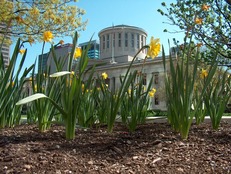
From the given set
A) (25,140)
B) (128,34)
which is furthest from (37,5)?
(128,34)

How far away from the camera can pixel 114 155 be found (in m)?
1.29

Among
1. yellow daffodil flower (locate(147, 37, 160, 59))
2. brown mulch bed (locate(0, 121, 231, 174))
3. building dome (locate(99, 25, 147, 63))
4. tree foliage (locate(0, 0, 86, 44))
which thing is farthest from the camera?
building dome (locate(99, 25, 147, 63))

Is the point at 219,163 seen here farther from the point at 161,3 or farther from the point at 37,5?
the point at 37,5

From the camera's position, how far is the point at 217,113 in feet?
6.84

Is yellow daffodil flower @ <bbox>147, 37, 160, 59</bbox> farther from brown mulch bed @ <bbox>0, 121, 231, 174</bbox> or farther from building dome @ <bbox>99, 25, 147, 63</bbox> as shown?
building dome @ <bbox>99, 25, 147, 63</bbox>

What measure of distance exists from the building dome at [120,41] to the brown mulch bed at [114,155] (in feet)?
131

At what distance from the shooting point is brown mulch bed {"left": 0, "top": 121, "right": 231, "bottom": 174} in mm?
1131

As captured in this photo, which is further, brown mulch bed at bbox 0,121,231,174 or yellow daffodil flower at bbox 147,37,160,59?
yellow daffodil flower at bbox 147,37,160,59

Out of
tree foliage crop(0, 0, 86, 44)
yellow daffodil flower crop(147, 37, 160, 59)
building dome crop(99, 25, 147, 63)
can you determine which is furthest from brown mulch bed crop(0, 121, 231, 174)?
building dome crop(99, 25, 147, 63)

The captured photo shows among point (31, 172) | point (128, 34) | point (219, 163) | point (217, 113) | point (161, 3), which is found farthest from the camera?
point (128, 34)

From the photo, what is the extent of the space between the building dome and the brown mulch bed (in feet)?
131

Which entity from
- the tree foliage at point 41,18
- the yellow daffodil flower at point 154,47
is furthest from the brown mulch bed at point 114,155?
the tree foliage at point 41,18

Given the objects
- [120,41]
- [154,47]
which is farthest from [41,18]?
[120,41]

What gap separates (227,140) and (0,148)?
135cm
